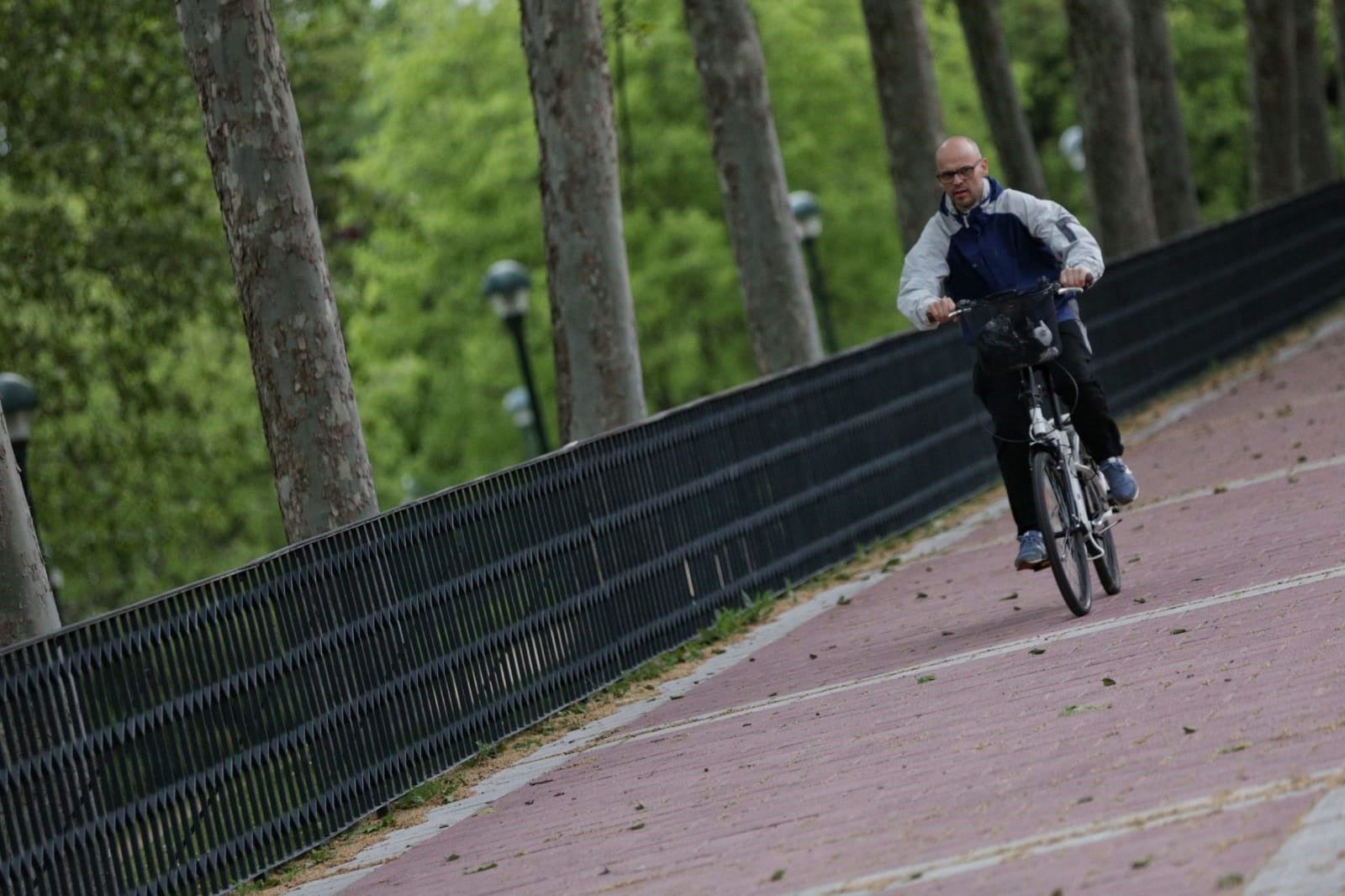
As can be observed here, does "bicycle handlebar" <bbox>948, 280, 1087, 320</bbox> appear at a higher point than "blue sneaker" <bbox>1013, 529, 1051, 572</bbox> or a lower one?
higher

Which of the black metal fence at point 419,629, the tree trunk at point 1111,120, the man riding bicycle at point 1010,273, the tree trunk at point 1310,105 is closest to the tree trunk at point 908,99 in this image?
the black metal fence at point 419,629

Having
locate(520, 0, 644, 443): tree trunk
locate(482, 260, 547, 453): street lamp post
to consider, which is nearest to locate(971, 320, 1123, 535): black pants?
locate(520, 0, 644, 443): tree trunk

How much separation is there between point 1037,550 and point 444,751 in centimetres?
276

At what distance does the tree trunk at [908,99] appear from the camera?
19984 mm

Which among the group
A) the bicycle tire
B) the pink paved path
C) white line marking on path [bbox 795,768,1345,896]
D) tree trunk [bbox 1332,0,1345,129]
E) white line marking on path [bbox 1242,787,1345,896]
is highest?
tree trunk [bbox 1332,0,1345,129]

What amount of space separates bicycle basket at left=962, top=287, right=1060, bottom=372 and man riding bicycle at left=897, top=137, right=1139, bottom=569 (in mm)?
112

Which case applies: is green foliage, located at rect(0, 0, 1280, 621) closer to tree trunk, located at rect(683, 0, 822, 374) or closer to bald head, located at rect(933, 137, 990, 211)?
tree trunk, located at rect(683, 0, 822, 374)

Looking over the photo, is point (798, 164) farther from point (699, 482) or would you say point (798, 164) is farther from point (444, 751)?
point (444, 751)

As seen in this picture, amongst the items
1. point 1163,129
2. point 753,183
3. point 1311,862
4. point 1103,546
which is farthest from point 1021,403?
point 1163,129

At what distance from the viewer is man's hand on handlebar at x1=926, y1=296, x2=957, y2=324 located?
964 cm

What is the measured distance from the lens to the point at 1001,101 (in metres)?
26.3

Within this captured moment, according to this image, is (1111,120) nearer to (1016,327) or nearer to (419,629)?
(1016,327)

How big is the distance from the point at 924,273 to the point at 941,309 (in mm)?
469

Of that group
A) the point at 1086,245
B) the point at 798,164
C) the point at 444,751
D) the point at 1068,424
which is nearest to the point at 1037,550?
the point at 1068,424
